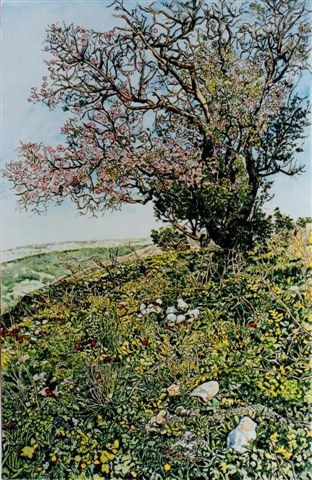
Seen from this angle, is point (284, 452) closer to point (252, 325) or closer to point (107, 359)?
point (252, 325)

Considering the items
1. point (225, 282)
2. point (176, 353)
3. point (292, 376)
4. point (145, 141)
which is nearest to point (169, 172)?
point (145, 141)

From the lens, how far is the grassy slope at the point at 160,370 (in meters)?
2.88

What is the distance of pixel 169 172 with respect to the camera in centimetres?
304

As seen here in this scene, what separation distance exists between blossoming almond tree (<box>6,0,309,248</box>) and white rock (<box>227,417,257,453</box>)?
675 mm

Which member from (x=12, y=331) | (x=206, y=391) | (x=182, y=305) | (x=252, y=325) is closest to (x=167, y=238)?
(x=182, y=305)

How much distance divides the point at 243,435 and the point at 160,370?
1.27 feet

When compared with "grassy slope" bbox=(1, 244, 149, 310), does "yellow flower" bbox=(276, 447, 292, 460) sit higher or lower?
lower

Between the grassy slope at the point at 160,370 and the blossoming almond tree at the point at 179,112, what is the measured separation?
0.23 metres

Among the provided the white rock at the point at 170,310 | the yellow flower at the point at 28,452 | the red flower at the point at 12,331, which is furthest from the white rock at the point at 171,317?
the yellow flower at the point at 28,452

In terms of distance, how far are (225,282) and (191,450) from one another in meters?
0.64

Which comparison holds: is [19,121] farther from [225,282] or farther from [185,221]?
[225,282]

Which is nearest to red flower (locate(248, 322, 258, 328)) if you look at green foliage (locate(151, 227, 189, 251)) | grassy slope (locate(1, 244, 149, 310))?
green foliage (locate(151, 227, 189, 251))

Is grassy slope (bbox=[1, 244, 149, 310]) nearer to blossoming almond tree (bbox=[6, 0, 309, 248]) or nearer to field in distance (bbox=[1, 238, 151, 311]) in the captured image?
field in distance (bbox=[1, 238, 151, 311])

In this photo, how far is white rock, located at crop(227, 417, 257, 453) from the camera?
285cm
